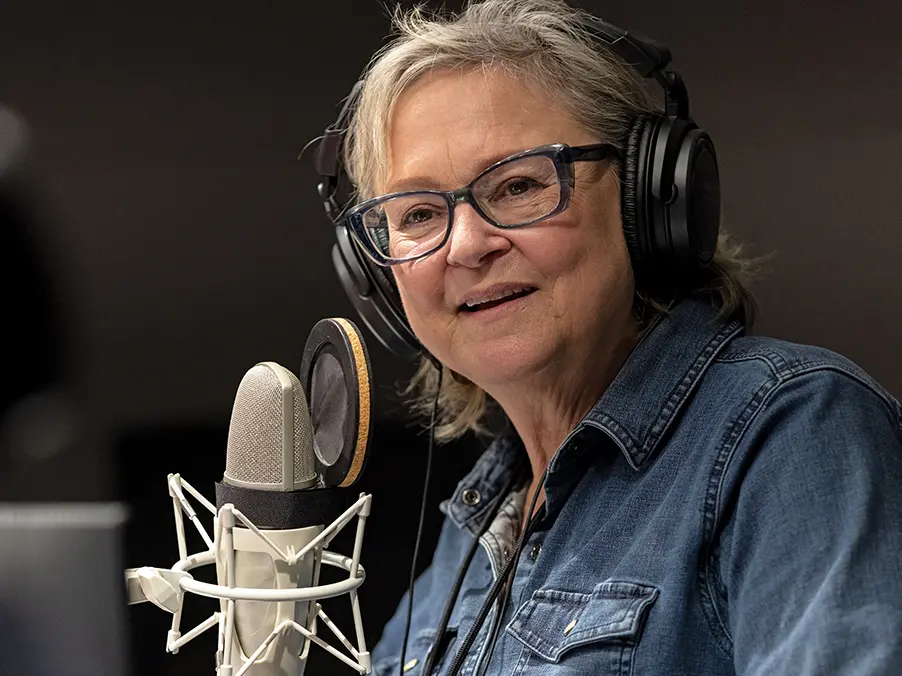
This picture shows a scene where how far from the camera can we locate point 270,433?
1092mm

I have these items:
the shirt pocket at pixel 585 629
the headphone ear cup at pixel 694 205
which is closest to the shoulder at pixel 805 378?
the headphone ear cup at pixel 694 205

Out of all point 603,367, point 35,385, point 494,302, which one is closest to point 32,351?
point 35,385

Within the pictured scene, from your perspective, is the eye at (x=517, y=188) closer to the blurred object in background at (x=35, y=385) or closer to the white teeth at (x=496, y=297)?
the white teeth at (x=496, y=297)

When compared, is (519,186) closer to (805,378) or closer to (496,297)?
(496,297)

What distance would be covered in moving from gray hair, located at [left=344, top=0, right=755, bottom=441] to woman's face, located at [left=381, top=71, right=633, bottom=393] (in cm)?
2

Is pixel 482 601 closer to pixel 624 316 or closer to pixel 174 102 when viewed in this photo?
pixel 624 316

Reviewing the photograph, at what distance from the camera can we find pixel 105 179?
170cm

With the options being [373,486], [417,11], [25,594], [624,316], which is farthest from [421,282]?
[373,486]

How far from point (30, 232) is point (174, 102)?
312 mm

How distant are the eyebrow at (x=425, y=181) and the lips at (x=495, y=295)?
5.6 inches

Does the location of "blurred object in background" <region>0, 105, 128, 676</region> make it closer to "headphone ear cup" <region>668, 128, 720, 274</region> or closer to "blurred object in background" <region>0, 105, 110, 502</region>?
"blurred object in background" <region>0, 105, 110, 502</region>

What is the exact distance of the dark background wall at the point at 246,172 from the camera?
65.7 inches

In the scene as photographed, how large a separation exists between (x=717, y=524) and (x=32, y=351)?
107cm

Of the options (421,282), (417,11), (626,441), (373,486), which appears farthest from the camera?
(373,486)
